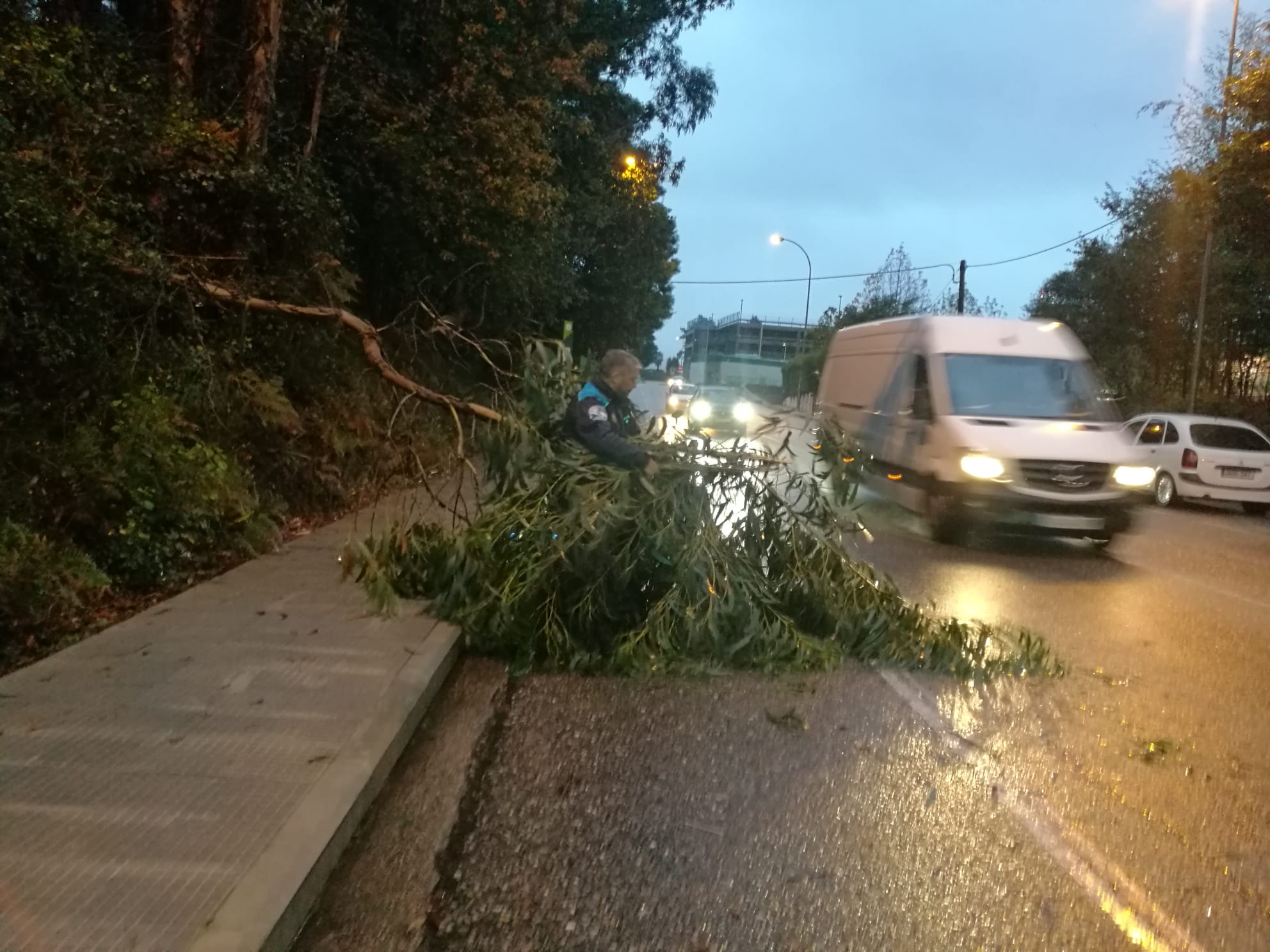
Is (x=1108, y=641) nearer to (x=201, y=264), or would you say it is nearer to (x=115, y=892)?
(x=115, y=892)

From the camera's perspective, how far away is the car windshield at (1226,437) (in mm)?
18188

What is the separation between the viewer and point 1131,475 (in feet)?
37.2

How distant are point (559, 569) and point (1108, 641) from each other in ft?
13.2

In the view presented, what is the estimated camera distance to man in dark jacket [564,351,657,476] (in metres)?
7.25

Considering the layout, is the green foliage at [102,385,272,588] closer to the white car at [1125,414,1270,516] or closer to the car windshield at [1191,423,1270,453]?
the white car at [1125,414,1270,516]

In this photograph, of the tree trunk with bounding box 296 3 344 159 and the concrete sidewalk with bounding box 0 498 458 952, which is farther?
the tree trunk with bounding box 296 3 344 159

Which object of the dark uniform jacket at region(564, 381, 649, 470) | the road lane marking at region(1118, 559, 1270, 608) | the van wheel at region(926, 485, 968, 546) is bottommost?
the road lane marking at region(1118, 559, 1270, 608)

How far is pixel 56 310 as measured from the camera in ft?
24.8

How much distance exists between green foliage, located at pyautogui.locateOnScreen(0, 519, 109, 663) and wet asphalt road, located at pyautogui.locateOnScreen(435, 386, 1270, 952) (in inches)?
111

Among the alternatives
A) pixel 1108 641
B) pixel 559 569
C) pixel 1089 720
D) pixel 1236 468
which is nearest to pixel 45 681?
pixel 559 569

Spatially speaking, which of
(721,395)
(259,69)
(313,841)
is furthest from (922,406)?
(721,395)

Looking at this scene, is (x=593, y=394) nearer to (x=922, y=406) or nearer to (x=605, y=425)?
(x=605, y=425)

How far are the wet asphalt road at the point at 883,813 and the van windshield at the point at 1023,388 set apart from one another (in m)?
4.79

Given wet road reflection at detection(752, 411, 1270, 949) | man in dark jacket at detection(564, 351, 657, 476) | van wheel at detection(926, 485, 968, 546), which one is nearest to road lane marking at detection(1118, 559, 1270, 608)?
wet road reflection at detection(752, 411, 1270, 949)
